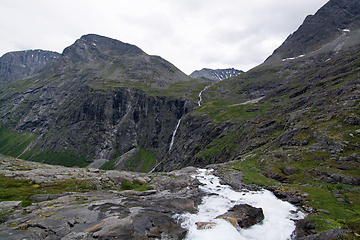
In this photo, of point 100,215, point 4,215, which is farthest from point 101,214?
point 4,215

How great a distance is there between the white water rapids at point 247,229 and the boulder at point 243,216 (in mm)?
536

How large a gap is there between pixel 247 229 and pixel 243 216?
4.98 ft

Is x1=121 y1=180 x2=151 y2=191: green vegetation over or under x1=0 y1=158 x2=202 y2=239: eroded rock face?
under

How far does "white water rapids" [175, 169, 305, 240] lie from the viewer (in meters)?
17.1

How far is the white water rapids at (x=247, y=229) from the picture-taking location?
17.1 metres

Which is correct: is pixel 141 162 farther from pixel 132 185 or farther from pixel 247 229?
pixel 247 229

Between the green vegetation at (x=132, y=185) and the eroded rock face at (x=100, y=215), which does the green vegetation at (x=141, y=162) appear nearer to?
the green vegetation at (x=132, y=185)

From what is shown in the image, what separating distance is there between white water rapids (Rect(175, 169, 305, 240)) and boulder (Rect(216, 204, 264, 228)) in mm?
536

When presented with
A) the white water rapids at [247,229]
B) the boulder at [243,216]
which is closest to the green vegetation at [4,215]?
the white water rapids at [247,229]

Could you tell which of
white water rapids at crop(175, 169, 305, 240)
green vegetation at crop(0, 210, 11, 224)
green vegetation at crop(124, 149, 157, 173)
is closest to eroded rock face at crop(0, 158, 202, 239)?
green vegetation at crop(0, 210, 11, 224)

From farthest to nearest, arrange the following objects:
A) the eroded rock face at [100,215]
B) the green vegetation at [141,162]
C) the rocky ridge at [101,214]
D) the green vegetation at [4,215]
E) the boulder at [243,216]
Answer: the green vegetation at [141,162]
the boulder at [243,216]
the green vegetation at [4,215]
the rocky ridge at [101,214]
the eroded rock face at [100,215]

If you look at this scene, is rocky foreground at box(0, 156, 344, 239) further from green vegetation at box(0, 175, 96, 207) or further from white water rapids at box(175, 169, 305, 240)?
white water rapids at box(175, 169, 305, 240)

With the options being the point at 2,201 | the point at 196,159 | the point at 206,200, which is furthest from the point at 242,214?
the point at 196,159

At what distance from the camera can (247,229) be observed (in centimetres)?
1858
